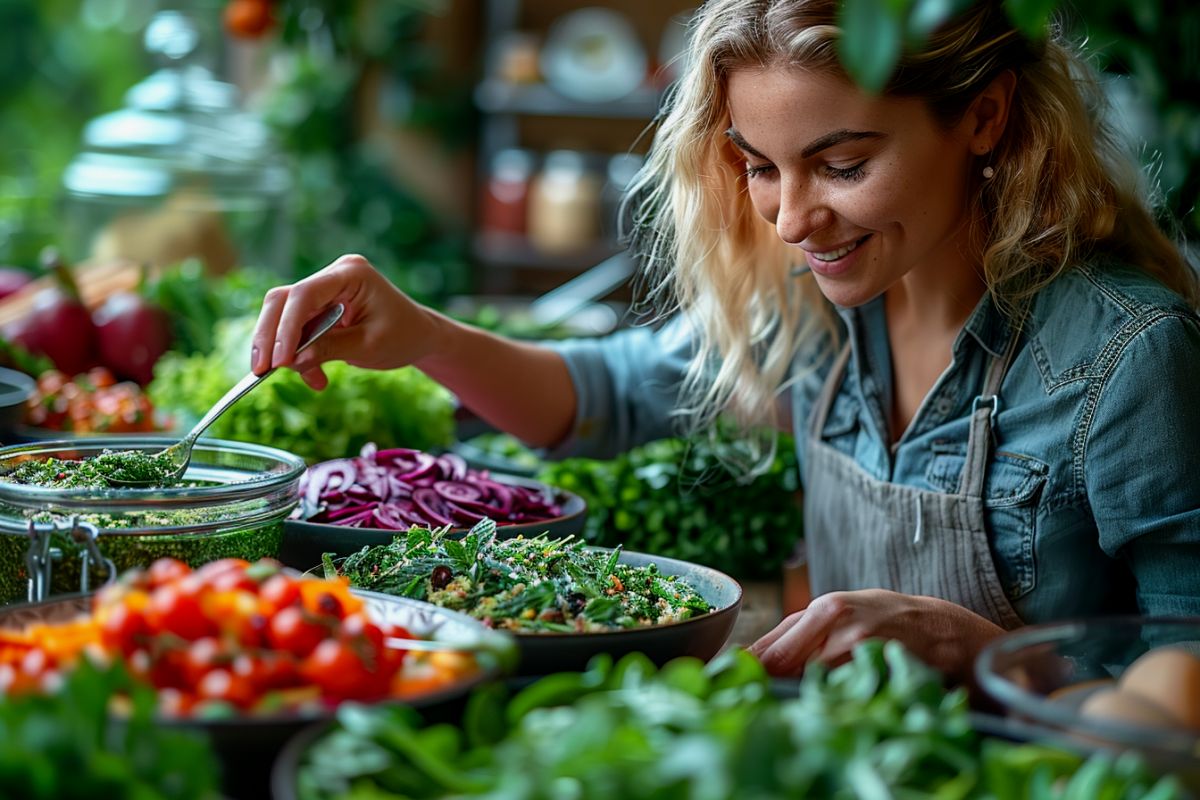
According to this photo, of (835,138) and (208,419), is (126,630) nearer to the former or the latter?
(208,419)

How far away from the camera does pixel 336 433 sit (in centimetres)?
203

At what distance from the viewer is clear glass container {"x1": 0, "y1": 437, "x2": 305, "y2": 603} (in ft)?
3.84

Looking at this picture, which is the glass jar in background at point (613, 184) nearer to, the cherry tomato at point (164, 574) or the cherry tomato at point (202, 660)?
Result: the cherry tomato at point (164, 574)

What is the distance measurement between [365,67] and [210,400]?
4.27 m

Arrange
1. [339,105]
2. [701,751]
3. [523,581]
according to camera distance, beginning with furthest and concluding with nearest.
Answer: [339,105]
[523,581]
[701,751]

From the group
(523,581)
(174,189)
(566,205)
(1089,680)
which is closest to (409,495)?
(523,581)

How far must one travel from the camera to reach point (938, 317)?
5.94 ft

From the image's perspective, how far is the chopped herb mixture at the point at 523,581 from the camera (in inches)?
46.6

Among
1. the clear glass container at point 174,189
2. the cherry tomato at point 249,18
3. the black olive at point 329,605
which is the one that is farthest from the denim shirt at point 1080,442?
the cherry tomato at point 249,18

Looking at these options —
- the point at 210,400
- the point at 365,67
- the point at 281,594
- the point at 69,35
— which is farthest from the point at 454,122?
the point at 281,594

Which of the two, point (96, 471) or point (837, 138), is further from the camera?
point (837, 138)

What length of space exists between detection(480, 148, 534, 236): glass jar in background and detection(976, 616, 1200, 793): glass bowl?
5.30 metres

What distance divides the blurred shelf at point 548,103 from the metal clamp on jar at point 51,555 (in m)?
4.99

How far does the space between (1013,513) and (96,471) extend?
1.08 m
